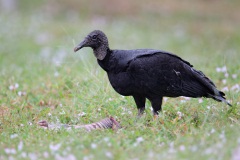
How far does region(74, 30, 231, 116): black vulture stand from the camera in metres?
5.24

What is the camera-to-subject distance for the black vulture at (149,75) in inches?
206

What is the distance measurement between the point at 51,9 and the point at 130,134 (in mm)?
14966

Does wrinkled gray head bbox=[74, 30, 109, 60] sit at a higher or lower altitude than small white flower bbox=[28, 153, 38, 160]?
higher

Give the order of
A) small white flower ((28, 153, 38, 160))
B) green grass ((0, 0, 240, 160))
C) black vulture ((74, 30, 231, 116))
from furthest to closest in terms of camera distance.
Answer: black vulture ((74, 30, 231, 116))
green grass ((0, 0, 240, 160))
small white flower ((28, 153, 38, 160))

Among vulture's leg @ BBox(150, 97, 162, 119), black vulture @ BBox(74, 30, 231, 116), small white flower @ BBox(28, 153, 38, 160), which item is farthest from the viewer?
vulture's leg @ BBox(150, 97, 162, 119)

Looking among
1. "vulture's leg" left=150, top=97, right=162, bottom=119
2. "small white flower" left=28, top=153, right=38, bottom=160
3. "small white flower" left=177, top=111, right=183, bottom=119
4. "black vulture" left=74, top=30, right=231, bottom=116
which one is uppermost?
"black vulture" left=74, top=30, right=231, bottom=116

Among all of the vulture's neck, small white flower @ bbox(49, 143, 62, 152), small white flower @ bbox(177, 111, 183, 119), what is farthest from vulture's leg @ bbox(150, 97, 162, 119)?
small white flower @ bbox(49, 143, 62, 152)

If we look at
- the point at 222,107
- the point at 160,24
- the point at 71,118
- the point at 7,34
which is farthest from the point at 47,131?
the point at 160,24

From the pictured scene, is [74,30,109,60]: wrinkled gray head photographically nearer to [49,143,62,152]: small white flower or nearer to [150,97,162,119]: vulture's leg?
[150,97,162,119]: vulture's leg

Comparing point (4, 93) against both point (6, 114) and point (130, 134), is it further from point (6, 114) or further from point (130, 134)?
point (130, 134)

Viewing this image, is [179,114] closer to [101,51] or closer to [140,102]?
[140,102]

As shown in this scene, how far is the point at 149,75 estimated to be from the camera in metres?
5.25

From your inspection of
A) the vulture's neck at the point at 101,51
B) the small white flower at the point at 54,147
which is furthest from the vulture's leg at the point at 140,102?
the small white flower at the point at 54,147

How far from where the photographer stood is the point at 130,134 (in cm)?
493
